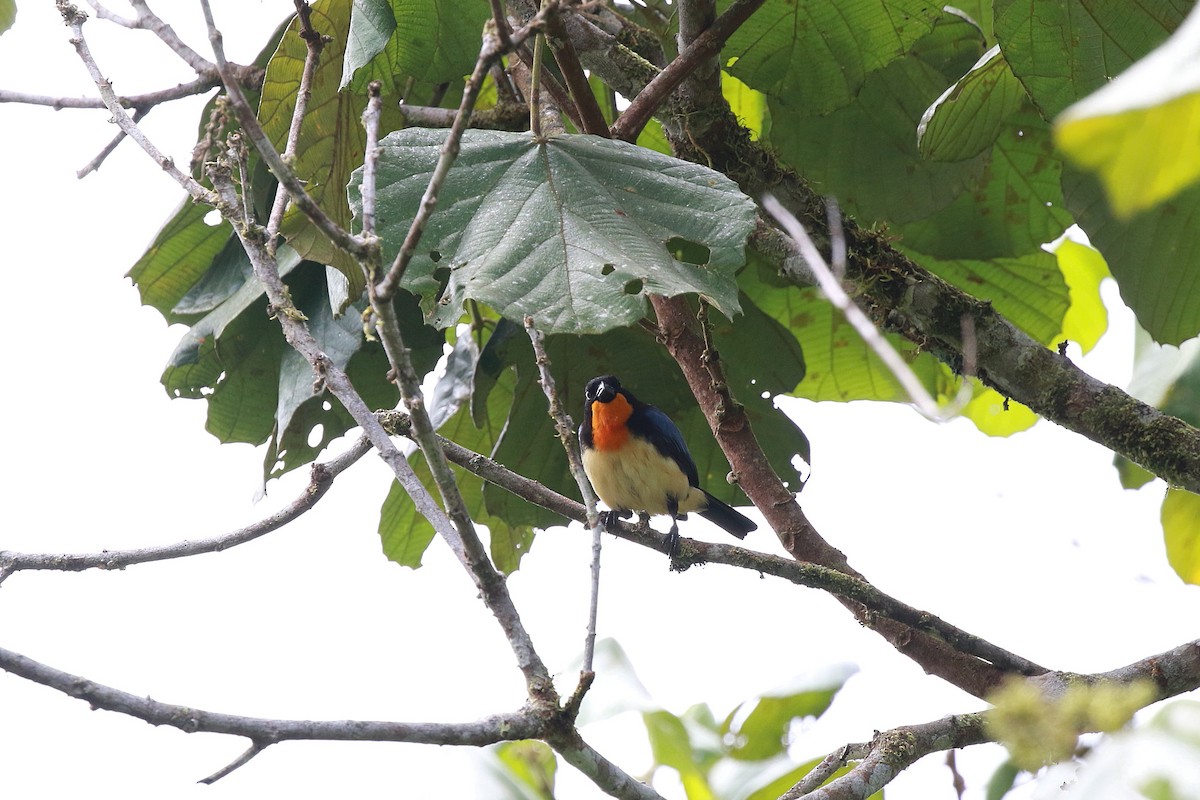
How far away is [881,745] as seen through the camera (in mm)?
2420

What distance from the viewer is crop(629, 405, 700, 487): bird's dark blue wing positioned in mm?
4230

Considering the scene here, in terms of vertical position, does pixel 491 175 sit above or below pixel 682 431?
above

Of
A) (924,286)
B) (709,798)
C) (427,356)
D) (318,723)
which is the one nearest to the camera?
(318,723)

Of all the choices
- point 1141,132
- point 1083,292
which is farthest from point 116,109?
point 1083,292

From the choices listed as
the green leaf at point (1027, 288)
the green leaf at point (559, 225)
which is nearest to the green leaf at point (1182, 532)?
the green leaf at point (1027, 288)

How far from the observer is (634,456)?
437 centimetres

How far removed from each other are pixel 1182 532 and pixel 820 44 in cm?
199

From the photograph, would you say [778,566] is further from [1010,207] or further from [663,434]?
[1010,207]

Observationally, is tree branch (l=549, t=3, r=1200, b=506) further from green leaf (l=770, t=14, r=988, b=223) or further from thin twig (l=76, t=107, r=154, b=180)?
thin twig (l=76, t=107, r=154, b=180)

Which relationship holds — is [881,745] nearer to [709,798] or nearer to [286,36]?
[709,798]

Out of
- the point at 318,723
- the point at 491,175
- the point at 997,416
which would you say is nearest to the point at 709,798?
the point at 318,723

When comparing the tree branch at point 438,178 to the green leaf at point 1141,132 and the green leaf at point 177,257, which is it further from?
the green leaf at point 177,257

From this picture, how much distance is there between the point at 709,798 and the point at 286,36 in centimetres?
Answer: 248

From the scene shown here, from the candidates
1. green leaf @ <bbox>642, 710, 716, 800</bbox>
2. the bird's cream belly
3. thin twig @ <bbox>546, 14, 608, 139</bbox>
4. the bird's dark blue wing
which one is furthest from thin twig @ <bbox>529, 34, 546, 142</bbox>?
the bird's cream belly
